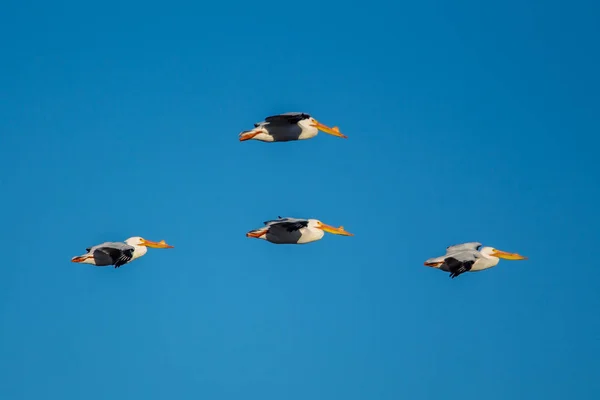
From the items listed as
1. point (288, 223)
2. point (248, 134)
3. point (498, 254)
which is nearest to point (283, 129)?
point (248, 134)

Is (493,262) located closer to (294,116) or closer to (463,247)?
(463,247)

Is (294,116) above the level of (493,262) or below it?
above

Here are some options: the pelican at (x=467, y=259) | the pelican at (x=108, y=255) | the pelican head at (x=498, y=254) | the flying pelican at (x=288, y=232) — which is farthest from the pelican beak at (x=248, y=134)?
the pelican head at (x=498, y=254)

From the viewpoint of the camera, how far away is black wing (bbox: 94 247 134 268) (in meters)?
69.8

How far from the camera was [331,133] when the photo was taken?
240ft

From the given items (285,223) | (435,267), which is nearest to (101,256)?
(285,223)

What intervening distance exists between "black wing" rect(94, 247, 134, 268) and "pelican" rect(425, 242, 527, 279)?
14.5 meters

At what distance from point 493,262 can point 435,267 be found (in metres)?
3.70

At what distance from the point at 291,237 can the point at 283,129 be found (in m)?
5.24

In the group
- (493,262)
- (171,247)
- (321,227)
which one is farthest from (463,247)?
(171,247)

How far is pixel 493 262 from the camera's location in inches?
2820

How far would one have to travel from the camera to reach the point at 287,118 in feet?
229

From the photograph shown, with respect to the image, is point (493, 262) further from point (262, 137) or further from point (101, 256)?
point (101, 256)

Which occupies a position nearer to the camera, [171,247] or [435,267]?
[435,267]
